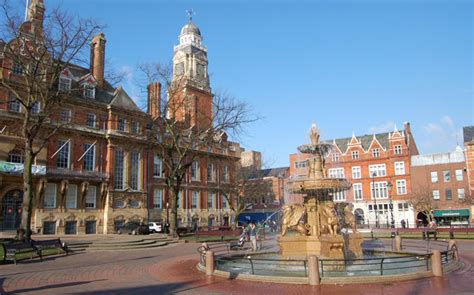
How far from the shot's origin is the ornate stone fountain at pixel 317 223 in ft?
55.0

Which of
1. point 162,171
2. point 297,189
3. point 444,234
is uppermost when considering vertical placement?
point 162,171

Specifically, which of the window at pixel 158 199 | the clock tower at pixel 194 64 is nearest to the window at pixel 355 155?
the clock tower at pixel 194 64

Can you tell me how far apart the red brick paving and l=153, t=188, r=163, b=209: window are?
3160 cm

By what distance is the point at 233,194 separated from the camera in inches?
2328

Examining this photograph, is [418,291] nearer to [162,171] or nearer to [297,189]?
[297,189]

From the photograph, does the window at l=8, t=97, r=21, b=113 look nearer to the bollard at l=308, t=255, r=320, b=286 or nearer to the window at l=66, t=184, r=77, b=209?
the window at l=66, t=184, r=77, b=209

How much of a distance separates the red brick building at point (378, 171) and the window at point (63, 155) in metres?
31.7

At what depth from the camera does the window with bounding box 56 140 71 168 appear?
38656 millimetres

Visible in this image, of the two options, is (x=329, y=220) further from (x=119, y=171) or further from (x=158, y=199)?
(x=158, y=199)

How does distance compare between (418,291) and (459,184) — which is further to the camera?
(459,184)

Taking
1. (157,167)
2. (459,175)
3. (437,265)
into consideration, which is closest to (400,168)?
(459,175)

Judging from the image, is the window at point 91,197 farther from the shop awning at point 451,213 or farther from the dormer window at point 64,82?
the shop awning at point 451,213

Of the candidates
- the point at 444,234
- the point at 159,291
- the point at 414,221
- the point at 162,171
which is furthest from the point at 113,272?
the point at 414,221

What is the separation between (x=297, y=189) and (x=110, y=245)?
13133mm
